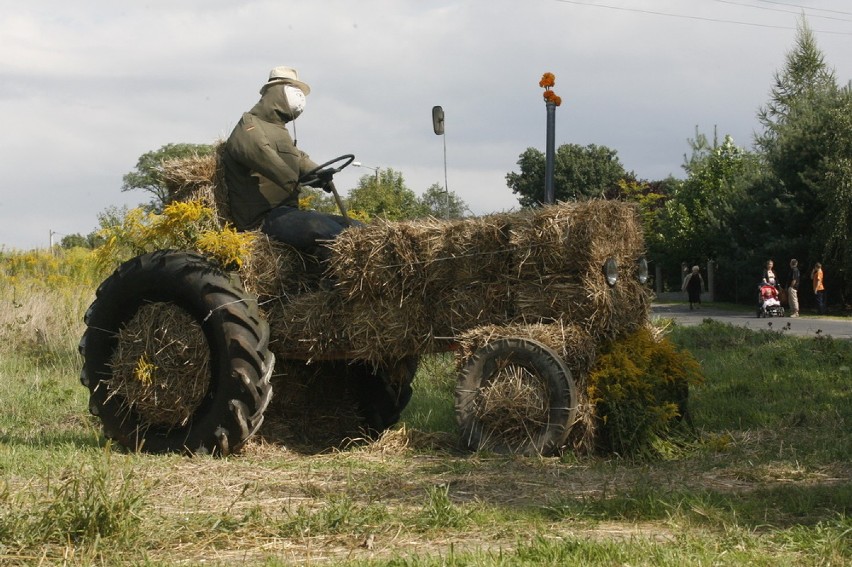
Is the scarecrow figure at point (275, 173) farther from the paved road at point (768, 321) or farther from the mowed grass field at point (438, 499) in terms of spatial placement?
the paved road at point (768, 321)

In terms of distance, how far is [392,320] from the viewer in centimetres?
793

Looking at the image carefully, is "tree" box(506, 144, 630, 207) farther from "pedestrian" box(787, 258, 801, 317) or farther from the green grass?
the green grass

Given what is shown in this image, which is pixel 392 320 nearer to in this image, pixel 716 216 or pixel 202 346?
pixel 202 346

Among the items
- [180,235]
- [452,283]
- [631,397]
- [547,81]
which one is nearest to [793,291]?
[547,81]

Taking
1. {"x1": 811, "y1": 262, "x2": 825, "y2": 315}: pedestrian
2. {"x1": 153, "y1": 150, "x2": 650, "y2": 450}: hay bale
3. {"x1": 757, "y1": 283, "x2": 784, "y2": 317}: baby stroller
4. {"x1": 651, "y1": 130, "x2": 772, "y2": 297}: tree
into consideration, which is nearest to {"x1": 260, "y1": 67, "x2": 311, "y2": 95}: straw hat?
{"x1": 153, "y1": 150, "x2": 650, "y2": 450}: hay bale

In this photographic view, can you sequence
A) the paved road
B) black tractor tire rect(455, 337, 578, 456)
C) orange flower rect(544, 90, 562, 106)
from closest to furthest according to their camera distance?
1. black tractor tire rect(455, 337, 578, 456)
2. orange flower rect(544, 90, 562, 106)
3. the paved road

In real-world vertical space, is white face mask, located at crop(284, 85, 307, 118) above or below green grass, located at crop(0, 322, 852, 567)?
above

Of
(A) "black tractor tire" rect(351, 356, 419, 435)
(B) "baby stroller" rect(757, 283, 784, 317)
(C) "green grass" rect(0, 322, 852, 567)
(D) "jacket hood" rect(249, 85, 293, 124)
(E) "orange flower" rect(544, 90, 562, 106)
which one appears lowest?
(C) "green grass" rect(0, 322, 852, 567)

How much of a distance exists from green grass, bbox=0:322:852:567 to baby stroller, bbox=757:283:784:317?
21.1m

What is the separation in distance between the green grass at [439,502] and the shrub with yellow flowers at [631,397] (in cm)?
21

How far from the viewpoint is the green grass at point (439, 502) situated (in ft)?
15.1

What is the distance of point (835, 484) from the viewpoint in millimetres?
6305

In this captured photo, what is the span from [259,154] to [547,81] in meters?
3.88

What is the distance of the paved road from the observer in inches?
857
